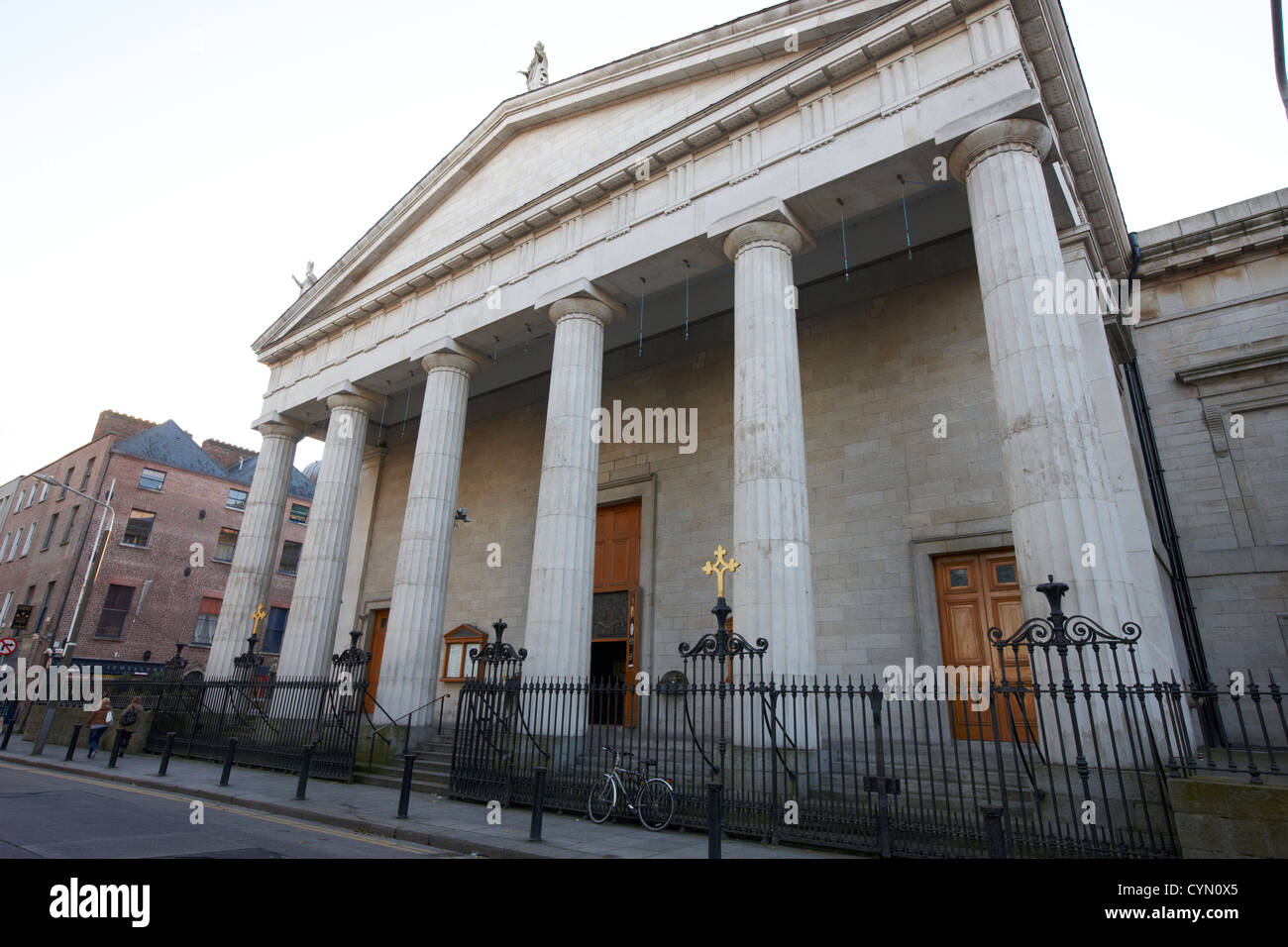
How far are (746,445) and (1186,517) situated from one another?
999cm

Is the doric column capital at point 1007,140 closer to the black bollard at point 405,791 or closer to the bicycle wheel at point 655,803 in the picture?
the bicycle wheel at point 655,803

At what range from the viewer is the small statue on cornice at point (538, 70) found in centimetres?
1914

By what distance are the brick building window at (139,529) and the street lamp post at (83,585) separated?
99 centimetres

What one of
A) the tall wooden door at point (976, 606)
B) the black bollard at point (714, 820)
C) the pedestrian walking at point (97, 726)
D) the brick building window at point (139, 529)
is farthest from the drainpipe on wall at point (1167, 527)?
the brick building window at point (139, 529)

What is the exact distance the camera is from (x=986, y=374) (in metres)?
13.9

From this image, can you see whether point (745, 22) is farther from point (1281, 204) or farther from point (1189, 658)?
point (1189, 658)

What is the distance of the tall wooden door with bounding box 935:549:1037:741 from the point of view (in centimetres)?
1250

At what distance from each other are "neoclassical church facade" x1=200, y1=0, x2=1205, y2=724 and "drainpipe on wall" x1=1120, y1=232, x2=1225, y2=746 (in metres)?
0.31

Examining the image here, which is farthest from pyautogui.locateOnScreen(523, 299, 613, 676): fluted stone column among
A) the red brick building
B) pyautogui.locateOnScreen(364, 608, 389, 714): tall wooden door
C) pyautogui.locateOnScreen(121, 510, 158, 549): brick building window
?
pyautogui.locateOnScreen(121, 510, 158, 549): brick building window

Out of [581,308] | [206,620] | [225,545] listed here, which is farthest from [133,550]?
[581,308]

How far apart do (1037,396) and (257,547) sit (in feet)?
65.2

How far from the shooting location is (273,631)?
38.6 meters

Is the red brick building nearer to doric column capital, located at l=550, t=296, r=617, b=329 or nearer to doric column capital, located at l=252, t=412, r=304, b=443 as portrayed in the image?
doric column capital, located at l=252, t=412, r=304, b=443

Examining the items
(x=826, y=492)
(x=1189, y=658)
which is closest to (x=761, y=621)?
(x=826, y=492)
